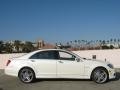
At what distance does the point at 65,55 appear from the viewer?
11500 millimetres

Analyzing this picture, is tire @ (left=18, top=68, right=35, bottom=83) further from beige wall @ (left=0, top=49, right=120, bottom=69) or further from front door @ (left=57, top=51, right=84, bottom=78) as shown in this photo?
beige wall @ (left=0, top=49, right=120, bottom=69)

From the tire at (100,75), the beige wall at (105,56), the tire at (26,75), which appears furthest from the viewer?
the beige wall at (105,56)

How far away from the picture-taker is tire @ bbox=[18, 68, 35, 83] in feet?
36.8

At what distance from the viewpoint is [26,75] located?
11.2 m

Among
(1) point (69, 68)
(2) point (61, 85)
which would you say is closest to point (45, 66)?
(1) point (69, 68)

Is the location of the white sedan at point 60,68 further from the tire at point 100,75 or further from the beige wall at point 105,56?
the beige wall at point 105,56

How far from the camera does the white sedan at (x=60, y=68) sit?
11125 mm

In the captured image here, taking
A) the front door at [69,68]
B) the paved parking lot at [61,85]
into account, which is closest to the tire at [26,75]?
the paved parking lot at [61,85]

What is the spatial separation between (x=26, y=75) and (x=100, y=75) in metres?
3.03

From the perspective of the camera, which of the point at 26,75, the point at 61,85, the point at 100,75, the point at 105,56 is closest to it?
the point at 61,85

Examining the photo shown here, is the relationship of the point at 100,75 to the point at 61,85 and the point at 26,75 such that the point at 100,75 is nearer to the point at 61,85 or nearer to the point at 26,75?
the point at 61,85

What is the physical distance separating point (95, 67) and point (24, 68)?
9.58 feet

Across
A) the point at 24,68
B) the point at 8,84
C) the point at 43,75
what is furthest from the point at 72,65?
the point at 8,84

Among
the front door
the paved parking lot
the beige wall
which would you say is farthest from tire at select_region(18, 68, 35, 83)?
the beige wall
